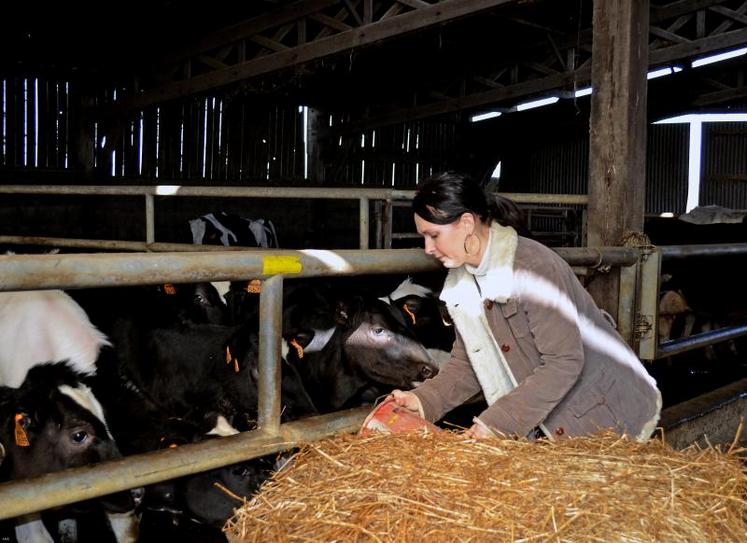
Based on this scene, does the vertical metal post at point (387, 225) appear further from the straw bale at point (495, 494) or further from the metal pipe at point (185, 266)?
the straw bale at point (495, 494)

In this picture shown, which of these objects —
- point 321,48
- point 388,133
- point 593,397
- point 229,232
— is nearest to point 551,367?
point 593,397

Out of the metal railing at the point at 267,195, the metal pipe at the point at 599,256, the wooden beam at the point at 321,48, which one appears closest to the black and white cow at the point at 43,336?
the metal railing at the point at 267,195

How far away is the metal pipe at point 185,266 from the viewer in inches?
80.0

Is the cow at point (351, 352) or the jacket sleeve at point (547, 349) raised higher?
the jacket sleeve at point (547, 349)

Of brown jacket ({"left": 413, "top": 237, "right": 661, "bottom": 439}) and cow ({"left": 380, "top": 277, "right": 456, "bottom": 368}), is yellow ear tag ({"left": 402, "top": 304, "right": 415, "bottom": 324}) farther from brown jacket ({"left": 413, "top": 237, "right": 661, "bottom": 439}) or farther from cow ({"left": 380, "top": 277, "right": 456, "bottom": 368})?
→ brown jacket ({"left": 413, "top": 237, "right": 661, "bottom": 439})

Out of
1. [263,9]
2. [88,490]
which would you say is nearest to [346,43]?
[263,9]

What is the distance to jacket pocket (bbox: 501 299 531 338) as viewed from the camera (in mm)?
2732

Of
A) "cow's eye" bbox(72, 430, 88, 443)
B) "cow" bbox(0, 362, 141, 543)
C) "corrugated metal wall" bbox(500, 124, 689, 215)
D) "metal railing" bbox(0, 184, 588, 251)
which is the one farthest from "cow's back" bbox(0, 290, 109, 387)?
"corrugated metal wall" bbox(500, 124, 689, 215)

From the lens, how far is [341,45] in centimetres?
979

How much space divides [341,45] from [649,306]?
660 cm

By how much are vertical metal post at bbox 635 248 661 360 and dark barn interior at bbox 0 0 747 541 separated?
0.4 inches

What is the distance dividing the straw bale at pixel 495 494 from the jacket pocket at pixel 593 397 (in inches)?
20.2

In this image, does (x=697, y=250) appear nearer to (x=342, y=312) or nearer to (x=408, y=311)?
(x=408, y=311)

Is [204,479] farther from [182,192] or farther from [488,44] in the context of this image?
[488,44]
